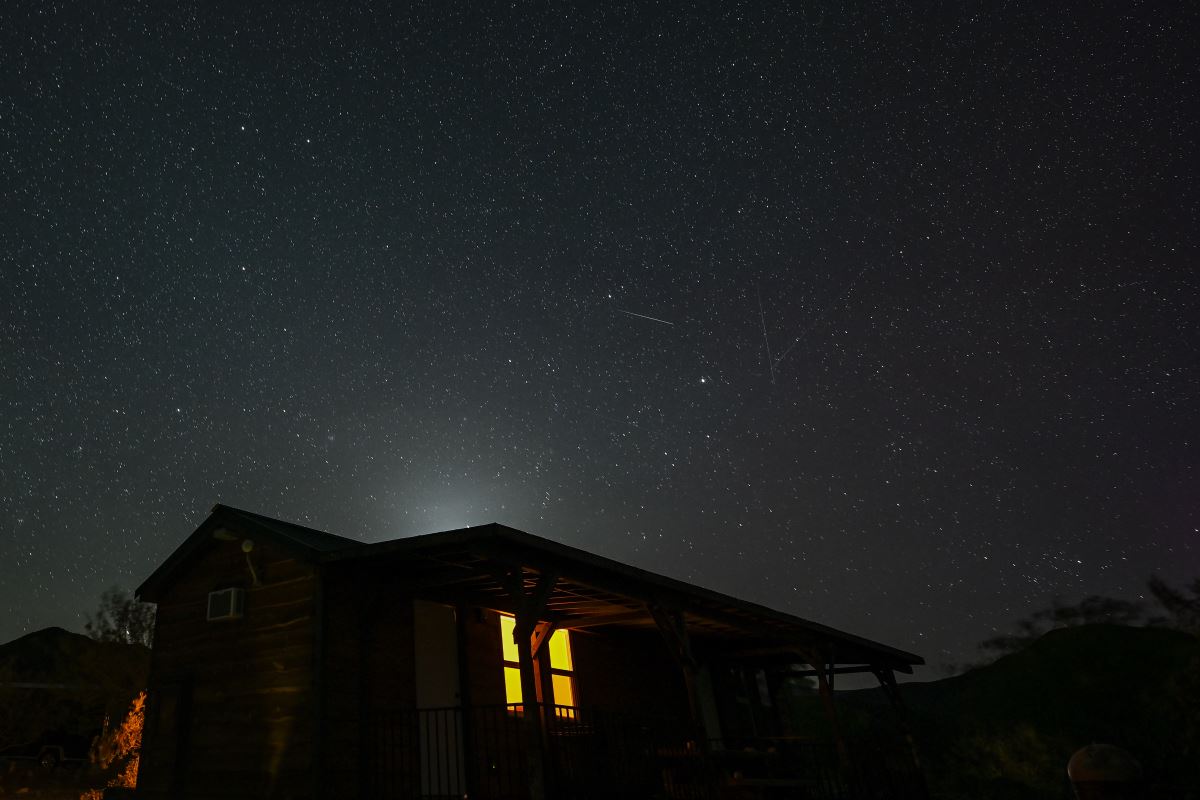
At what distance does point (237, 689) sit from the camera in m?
10.4

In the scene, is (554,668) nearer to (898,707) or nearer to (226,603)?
(226,603)

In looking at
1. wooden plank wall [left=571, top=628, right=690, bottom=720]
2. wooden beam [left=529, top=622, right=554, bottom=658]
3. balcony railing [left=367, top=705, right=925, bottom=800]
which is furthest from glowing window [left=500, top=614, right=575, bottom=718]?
wooden beam [left=529, top=622, right=554, bottom=658]

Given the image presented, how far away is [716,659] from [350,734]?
1278 cm

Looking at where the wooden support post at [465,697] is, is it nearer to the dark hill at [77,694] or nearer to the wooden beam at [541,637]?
the wooden beam at [541,637]

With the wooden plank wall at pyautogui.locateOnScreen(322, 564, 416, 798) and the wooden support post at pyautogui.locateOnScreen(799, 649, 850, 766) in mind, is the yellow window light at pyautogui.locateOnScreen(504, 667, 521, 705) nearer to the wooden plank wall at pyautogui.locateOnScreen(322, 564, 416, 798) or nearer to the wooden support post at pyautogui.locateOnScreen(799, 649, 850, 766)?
the wooden plank wall at pyautogui.locateOnScreen(322, 564, 416, 798)

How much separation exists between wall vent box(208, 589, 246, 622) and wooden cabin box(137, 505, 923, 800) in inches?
1.2

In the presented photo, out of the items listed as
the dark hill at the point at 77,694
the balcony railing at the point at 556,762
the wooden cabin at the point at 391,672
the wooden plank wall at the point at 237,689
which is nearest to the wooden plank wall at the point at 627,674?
the balcony railing at the point at 556,762

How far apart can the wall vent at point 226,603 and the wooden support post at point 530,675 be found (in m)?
4.45

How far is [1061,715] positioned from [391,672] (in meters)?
45.4

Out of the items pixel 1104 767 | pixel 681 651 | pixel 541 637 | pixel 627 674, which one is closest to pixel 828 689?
pixel 627 674

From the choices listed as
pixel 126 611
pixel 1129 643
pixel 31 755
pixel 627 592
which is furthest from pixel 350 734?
pixel 1129 643

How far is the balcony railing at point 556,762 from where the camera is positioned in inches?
388

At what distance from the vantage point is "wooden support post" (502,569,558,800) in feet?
26.4

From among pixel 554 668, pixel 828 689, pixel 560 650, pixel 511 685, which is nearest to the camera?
pixel 511 685
